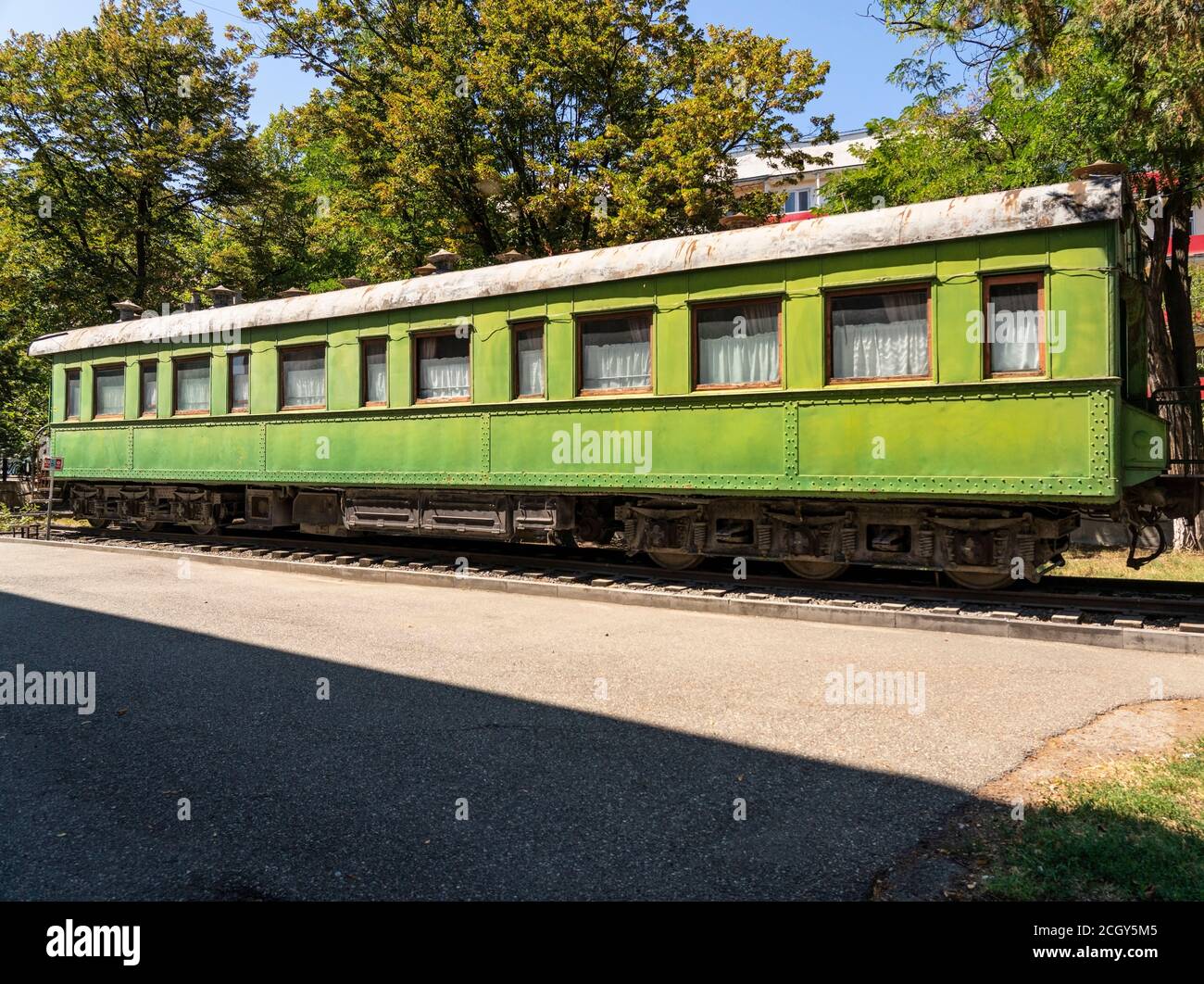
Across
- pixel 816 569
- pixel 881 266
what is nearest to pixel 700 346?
pixel 881 266

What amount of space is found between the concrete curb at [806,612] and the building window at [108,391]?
5.74m

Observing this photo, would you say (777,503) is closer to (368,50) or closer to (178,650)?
(178,650)

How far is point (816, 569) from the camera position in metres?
9.71

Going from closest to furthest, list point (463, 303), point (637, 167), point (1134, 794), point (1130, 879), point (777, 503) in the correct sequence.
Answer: point (1130, 879)
point (1134, 794)
point (777, 503)
point (463, 303)
point (637, 167)

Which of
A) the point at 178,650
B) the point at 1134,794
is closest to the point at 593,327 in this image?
the point at 178,650

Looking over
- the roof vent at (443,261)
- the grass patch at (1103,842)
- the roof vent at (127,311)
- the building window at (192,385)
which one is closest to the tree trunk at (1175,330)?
the roof vent at (443,261)

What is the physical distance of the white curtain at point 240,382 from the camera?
44.6 feet

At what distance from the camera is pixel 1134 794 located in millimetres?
3857

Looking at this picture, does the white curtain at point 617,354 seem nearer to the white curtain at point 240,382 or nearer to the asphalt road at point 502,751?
the asphalt road at point 502,751

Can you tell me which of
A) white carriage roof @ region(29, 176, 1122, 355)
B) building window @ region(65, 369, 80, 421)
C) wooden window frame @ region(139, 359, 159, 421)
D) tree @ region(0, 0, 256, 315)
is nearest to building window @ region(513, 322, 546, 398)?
white carriage roof @ region(29, 176, 1122, 355)

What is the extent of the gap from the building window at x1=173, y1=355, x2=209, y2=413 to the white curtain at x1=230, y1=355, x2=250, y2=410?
598mm

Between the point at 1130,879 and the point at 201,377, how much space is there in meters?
14.3

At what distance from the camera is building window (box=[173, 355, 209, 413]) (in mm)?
14148

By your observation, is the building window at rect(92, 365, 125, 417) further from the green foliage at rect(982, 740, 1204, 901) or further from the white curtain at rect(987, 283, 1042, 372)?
the green foliage at rect(982, 740, 1204, 901)
